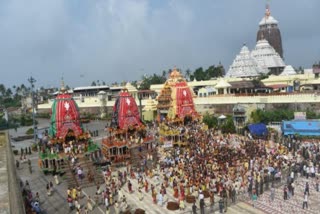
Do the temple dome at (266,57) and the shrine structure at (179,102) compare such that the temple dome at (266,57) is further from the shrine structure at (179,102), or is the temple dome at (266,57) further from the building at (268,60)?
the shrine structure at (179,102)

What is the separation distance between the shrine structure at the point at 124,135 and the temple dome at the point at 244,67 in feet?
119

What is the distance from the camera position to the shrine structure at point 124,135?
99.5 ft

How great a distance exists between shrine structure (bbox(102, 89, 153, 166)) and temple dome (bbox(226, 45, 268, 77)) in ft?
119

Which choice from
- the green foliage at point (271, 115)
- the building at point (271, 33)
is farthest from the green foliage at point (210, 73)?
the green foliage at point (271, 115)

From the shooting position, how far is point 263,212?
1838 centimetres

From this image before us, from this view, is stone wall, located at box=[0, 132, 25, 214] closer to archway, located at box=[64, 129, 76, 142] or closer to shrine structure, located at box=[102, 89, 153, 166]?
archway, located at box=[64, 129, 76, 142]

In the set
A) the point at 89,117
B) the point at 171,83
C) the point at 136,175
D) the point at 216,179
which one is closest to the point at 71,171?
the point at 136,175

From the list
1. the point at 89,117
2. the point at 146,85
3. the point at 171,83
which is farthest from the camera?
the point at 146,85

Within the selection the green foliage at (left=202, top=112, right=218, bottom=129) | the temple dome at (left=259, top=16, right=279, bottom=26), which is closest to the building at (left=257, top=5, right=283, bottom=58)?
the temple dome at (left=259, top=16, right=279, bottom=26)

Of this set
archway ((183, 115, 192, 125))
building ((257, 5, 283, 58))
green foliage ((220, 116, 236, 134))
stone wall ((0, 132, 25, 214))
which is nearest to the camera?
stone wall ((0, 132, 25, 214))

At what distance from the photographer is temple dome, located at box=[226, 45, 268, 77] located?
65125 millimetres

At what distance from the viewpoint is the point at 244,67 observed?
216 feet

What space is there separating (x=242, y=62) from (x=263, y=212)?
51.1 meters

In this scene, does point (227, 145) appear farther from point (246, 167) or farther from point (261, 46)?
point (261, 46)
